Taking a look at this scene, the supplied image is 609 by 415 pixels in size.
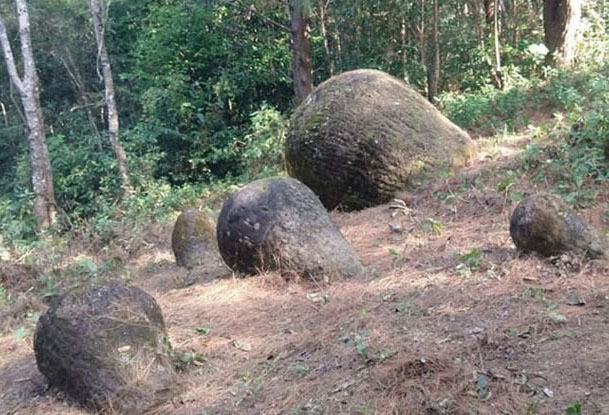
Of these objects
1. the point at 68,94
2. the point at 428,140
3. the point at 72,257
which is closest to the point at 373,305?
the point at 428,140

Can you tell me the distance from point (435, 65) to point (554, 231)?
893 cm

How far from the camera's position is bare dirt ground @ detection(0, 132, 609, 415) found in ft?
11.2

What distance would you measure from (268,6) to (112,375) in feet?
40.0

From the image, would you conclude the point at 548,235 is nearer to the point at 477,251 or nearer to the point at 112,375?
the point at 477,251

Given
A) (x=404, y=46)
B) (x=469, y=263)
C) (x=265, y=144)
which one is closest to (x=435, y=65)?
(x=404, y=46)

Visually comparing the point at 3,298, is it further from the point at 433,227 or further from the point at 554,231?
the point at 554,231

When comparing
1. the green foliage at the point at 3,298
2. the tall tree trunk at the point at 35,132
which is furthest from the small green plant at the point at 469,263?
the tall tree trunk at the point at 35,132

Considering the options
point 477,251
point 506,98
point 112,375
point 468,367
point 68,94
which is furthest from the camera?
point 68,94

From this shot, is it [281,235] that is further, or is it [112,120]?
[112,120]

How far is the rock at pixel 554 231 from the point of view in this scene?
Answer: 191 inches

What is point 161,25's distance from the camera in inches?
603

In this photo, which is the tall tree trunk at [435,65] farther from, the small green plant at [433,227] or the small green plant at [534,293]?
the small green plant at [534,293]

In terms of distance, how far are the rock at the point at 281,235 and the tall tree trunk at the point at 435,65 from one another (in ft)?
25.4

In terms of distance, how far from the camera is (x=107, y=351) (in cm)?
408
